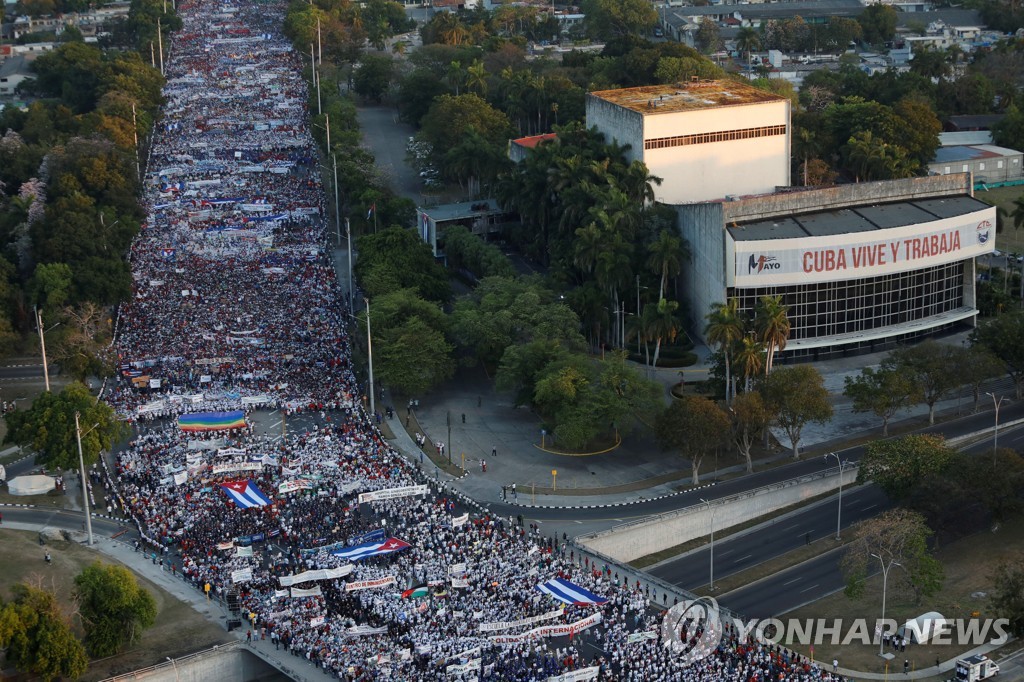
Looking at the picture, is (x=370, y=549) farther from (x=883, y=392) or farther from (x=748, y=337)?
(x=883, y=392)

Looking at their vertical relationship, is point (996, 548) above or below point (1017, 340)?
below

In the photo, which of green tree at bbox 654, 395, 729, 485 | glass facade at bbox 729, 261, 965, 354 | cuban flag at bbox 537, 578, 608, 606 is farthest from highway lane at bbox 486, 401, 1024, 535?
glass facade at bbox 729, 261, 965, 354

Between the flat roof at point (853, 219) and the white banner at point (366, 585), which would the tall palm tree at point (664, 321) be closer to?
the flat roof at point (853, 219)

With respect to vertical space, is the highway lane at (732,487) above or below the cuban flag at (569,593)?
below

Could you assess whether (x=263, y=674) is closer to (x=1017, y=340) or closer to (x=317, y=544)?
(x=317, y=544)

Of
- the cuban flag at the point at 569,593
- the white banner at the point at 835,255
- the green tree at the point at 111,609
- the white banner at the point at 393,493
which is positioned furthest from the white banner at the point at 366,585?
the white banner at the point at 835,255

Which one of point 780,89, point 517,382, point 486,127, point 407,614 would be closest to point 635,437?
point 517,382

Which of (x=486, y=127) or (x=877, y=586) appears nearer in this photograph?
(x=877, y=586)
